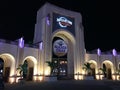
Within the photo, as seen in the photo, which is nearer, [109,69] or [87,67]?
[87,67]

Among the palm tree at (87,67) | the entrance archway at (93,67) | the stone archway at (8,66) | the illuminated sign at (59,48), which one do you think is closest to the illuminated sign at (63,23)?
the illuminated sign at (59,48)

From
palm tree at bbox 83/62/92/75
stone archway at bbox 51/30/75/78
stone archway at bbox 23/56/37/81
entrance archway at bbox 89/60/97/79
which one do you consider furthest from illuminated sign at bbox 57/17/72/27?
entrance archway at bbox 89/60/97/79

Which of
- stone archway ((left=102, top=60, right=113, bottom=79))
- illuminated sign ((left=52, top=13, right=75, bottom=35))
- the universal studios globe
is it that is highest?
illuminated sign ((left=52, top=13, right=75, bottom=35))

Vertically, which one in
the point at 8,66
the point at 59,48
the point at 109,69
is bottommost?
the point at 109,69

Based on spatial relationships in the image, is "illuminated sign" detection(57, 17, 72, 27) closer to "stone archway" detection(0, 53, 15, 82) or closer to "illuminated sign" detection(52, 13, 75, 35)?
"illuminated sign" detection(52, 13, 75, 35)

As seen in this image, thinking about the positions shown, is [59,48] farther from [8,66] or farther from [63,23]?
[8,66]

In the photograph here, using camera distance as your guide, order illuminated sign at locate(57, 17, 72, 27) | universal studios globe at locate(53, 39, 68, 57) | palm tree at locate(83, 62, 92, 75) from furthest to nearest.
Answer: universal studios globe at locate(53, 39, 68, 57), illuminated sign at locate(57, 17, 72, 27), palm tree at locate(83, 62, 92, 75)

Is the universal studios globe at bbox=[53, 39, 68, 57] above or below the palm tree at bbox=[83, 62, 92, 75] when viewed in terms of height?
above

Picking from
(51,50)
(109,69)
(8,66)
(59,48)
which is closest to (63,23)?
(59,48)

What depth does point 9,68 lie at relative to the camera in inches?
1359

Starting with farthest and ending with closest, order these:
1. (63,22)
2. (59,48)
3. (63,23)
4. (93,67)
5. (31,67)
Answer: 1. (93,67)
2. (59,48)
3. (63,22)
4. (63,23)
5. (31,67)

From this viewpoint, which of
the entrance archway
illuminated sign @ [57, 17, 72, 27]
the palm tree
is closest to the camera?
the palm tree

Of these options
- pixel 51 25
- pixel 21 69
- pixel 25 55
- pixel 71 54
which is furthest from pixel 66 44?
pixel 21 69

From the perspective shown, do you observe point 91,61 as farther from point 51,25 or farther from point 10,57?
point 10,57
